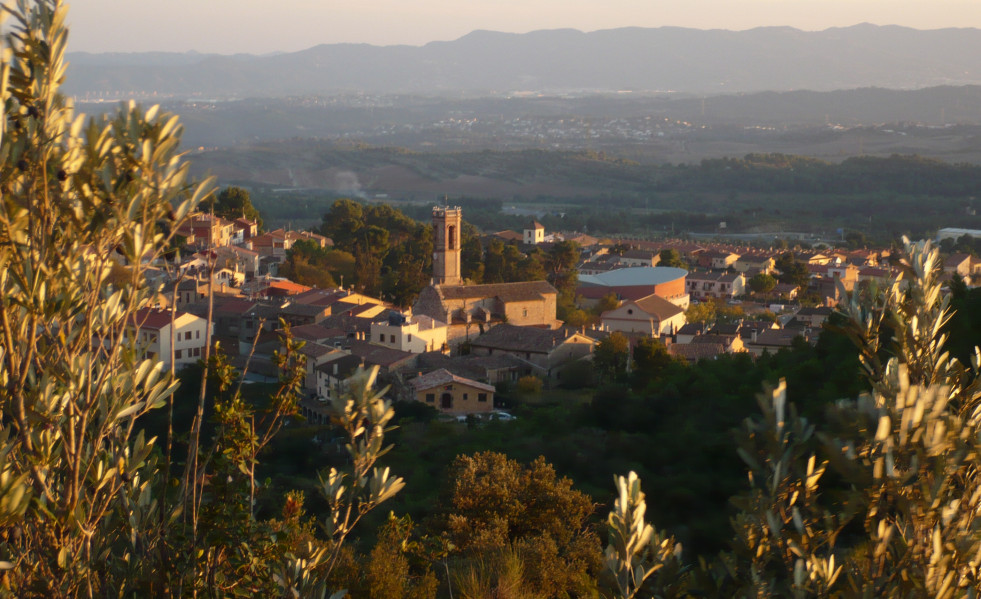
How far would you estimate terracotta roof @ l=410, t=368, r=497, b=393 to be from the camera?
14.8 meters

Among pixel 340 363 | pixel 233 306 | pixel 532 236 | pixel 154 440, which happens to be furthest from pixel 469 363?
pixel 532 236

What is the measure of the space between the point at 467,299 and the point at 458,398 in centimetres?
476

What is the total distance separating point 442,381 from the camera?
14820 mm

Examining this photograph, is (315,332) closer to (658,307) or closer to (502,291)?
(502,291)

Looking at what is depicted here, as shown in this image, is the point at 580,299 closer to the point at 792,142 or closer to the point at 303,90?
the point at 792,142

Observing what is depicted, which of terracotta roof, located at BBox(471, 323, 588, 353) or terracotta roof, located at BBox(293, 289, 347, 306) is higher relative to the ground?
terracotta roof, located at BBox(293, 289, 347, 306)

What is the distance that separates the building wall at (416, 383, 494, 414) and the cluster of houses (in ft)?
0.05

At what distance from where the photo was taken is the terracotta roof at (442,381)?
1479 cm

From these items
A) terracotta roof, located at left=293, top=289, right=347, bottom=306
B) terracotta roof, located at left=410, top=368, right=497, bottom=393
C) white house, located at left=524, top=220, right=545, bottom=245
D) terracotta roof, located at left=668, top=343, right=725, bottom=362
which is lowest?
white house, located at left=524, top=220, right=545, bottom=245

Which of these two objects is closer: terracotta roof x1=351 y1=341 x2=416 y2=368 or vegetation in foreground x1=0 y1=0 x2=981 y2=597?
vegetation in foreground x1=0 y1=0 x2=981 y2=597

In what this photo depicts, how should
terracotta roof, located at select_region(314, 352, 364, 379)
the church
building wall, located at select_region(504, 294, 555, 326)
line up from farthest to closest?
1. building wall, located at select_region(504, 294, 555, 326)
2. the church
3. terracotta roof, located at select_region(314, 352, 364, 379)

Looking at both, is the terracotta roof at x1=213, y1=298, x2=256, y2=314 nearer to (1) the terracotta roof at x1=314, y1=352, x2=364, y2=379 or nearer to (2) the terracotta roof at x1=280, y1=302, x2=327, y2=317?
(2) the terracotta roof at x1=280, y1=302, x2=327, y2=317

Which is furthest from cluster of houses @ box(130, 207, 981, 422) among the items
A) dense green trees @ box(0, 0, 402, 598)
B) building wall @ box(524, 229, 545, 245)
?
dense green trees @ box(0, 0, 402, 598)

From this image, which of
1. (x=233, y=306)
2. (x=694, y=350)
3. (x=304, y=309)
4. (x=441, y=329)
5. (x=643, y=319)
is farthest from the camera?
(x=643, y=319)
